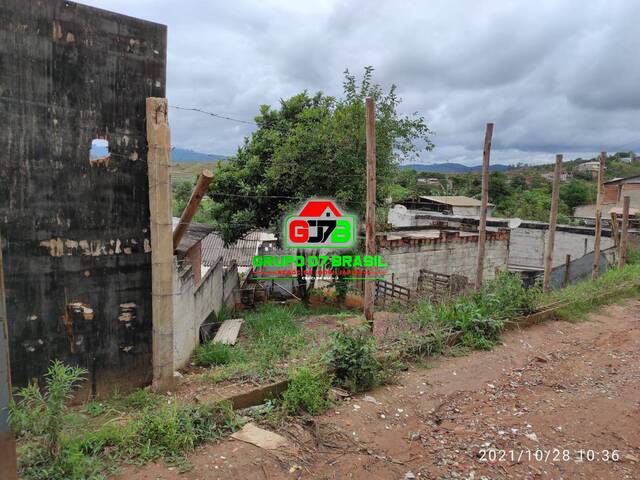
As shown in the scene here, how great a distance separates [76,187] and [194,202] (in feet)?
4.21

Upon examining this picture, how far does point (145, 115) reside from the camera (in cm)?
478

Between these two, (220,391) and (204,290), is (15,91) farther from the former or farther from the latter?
(204,290)

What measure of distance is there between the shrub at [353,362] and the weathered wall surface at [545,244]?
57.9 ft

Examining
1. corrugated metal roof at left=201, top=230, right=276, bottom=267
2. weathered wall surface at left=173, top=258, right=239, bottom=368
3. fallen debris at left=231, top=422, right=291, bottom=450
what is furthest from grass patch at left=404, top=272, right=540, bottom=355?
corrugated metal roof at left=201, top=230, right=276, bottom=267

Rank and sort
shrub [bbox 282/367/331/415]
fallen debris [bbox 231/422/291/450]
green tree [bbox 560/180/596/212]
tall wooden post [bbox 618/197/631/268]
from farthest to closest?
green tree [bbox 560/180/596/212] → tall wooden post [bbox 618/197/631/268] → shrub [bbox 282/367/331/415] → fallen debris [bbox 231/422/291/450]

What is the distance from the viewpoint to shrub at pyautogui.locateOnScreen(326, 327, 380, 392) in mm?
4793

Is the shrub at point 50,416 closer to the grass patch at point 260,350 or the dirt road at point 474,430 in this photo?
the dirt road at point 474,430

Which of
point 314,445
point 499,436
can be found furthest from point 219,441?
point 499,436

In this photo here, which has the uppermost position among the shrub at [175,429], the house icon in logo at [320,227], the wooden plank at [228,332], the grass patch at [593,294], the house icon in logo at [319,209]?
the house icon in logo at [319,209]

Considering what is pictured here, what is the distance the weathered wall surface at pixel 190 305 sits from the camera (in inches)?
238

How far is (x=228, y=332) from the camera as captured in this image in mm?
8234

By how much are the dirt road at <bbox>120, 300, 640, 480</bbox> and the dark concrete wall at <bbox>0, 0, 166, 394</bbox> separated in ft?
6.86

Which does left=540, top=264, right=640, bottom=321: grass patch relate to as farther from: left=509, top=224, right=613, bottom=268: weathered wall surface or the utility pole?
left=509, top=224, right=613, bottom=268: weathered wall surface

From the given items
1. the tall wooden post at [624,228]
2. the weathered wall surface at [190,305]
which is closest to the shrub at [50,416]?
the weathered wall surface at [190,305]
